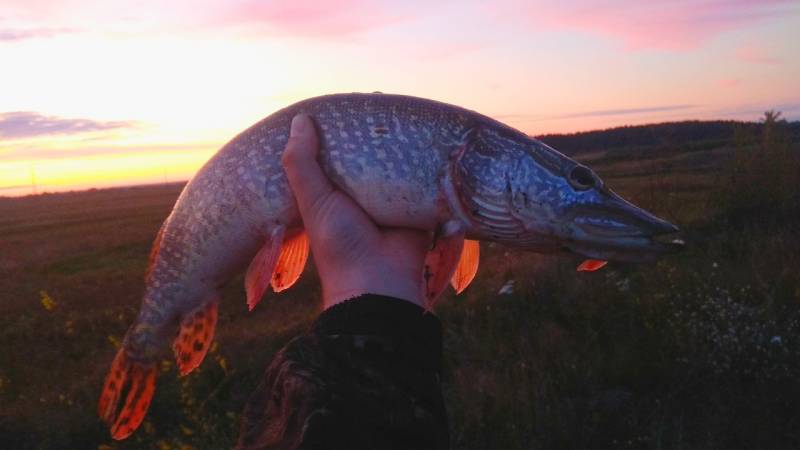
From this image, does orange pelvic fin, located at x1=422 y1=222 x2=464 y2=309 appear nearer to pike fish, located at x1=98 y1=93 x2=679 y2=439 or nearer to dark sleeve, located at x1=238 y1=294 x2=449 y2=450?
pike fish, located at x1=98 y1=93 x2=679 y2=439

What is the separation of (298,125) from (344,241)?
680mm

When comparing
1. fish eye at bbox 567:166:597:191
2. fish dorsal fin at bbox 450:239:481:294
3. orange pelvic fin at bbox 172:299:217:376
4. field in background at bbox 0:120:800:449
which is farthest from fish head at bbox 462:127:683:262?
field in background at bbox 0:120:800:449

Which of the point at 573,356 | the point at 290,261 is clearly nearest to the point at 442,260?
the point at 290,261

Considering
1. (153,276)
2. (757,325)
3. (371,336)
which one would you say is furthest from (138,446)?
(757,325)

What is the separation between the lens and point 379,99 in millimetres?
3143

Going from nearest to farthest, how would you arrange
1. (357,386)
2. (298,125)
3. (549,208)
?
(357,386) → (549,208) → (298,125)

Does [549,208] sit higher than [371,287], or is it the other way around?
[549,208]

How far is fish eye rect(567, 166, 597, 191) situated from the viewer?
9.55 ft

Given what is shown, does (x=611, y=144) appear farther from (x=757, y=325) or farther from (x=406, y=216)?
(x=406, y=216)

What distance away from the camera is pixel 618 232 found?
2764mm

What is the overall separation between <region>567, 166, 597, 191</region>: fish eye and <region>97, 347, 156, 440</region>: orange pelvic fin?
2357 millimetres

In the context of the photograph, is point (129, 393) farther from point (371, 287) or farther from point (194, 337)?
point (371, 287)

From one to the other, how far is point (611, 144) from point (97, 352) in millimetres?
39530

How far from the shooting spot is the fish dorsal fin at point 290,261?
132 inches
